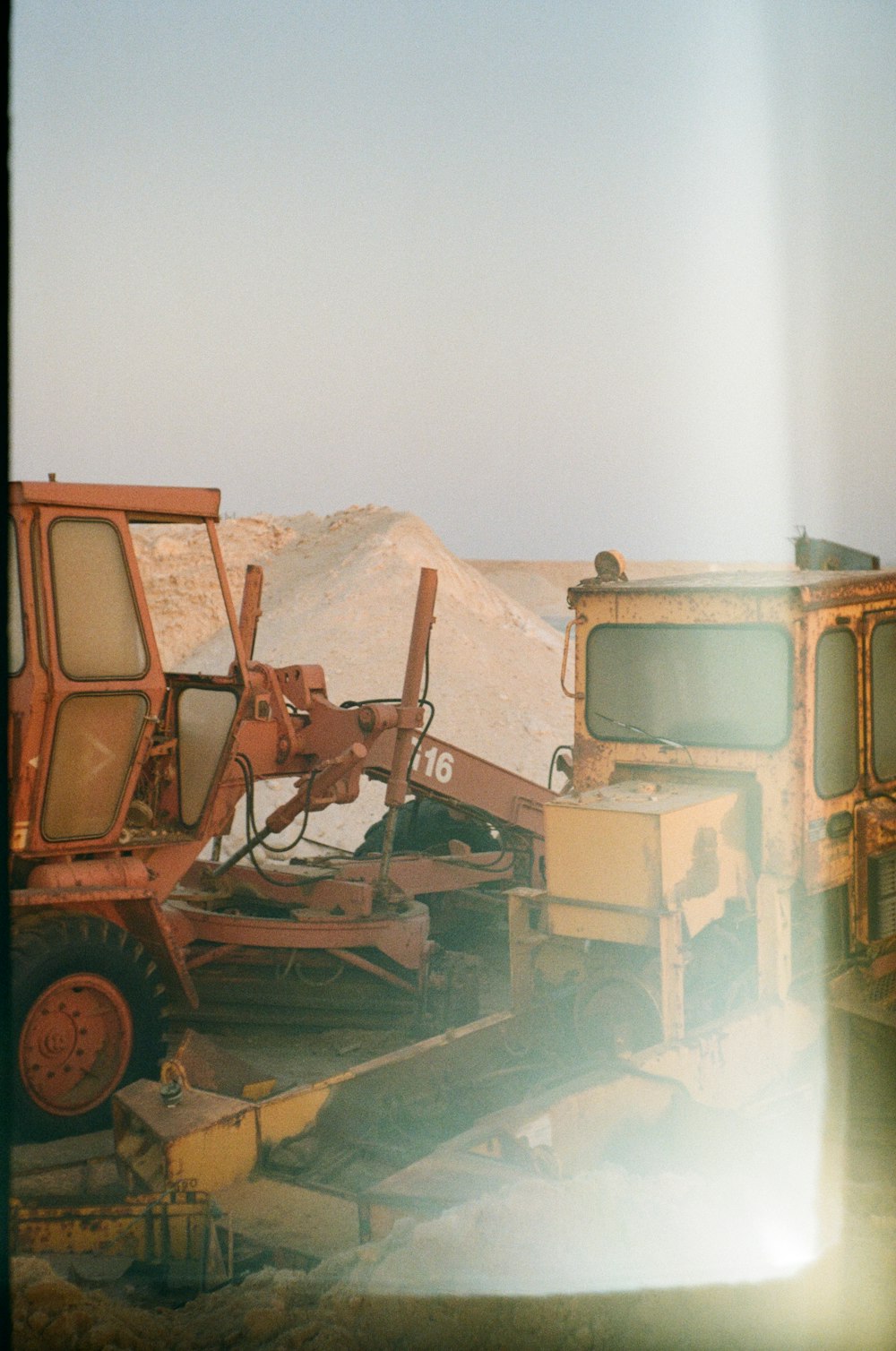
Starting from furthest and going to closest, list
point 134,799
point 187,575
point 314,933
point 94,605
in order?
point 187,575, point 314,933, point 134,799, point 94,605

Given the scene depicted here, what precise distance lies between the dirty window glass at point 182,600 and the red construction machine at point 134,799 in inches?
616

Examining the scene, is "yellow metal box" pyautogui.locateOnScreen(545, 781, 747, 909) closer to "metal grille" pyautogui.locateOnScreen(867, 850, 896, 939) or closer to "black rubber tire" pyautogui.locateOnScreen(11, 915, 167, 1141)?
"metal grille" pyautogui.locateOnScreen(867, 850, 896, 939)

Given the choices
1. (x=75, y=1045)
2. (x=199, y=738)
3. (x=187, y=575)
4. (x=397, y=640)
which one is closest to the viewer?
(x=75, y=1045)

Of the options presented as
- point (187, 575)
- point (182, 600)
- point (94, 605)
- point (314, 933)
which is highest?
point (187, 575)

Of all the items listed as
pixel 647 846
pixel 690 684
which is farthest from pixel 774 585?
pixel 647 846

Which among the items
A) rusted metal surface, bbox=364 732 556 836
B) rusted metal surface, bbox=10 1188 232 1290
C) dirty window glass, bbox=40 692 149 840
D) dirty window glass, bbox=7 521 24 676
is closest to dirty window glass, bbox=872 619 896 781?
rusted metal surface, bbox=364 732 556 836

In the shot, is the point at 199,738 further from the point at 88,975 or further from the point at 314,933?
the point at 88,975

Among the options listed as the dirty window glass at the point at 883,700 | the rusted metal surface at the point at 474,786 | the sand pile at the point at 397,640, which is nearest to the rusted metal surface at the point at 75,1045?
the rusted metal surface at the point at 474,786

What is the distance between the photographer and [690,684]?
579 centimetres

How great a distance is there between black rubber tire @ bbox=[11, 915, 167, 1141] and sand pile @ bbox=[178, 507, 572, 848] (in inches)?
296

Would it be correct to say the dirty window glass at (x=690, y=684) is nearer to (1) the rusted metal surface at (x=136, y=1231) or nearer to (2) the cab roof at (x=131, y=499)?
(2) the cab roof at (x=131, y=499)

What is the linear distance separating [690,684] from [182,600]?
19999mm

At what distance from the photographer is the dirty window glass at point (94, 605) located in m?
5.73

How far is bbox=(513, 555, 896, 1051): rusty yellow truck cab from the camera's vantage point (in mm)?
5211
